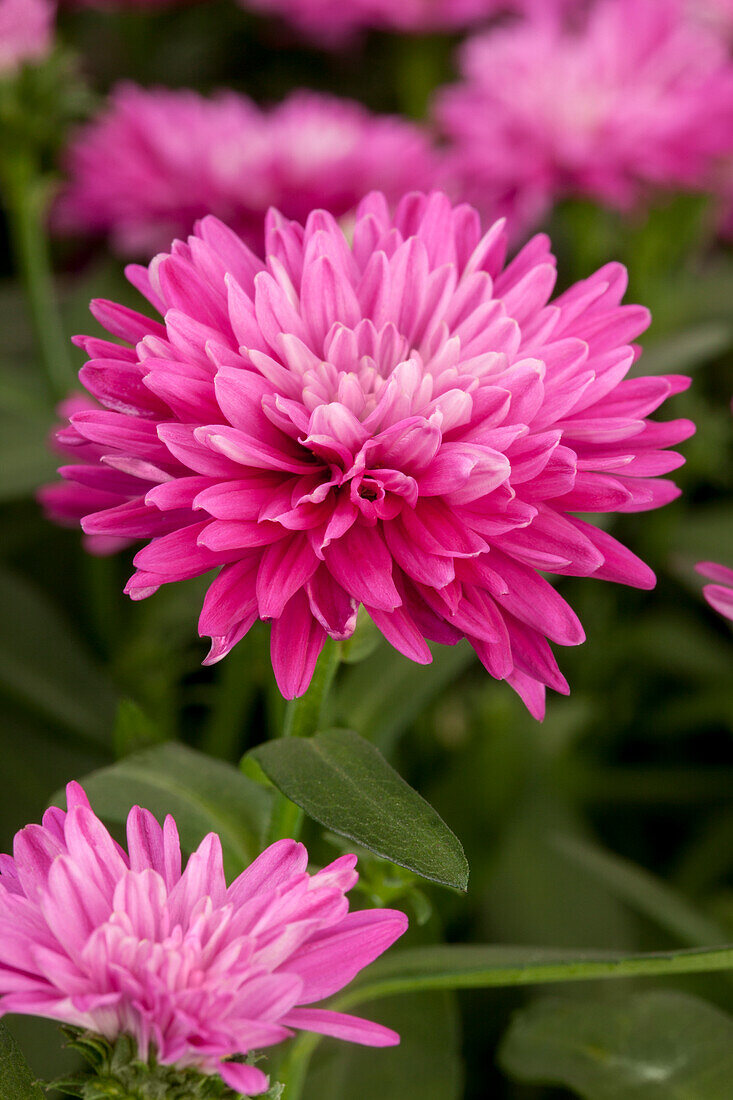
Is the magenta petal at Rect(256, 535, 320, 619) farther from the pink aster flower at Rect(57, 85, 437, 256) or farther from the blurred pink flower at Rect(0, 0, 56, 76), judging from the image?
the blurred pink flower at Rect(0, 0, 56, 76)

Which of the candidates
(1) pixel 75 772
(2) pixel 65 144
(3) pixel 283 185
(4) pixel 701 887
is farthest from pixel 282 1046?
(2) pixel 65 144

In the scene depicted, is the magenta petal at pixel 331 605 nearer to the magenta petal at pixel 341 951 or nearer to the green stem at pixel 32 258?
the magenta petal at pixel 341 951

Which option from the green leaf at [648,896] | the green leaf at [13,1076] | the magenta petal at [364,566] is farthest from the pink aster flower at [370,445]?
the green leaf at [648,896]

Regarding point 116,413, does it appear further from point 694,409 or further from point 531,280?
point 694,409

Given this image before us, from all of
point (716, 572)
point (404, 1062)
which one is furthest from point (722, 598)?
point (404, 1062)

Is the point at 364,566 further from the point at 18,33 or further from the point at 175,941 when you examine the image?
the point at 18,33

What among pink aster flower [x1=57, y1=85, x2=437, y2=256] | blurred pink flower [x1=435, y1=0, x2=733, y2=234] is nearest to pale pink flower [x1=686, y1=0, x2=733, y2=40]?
blurred pink flower [x1=435, y1=0, x2=733, y2=234]
